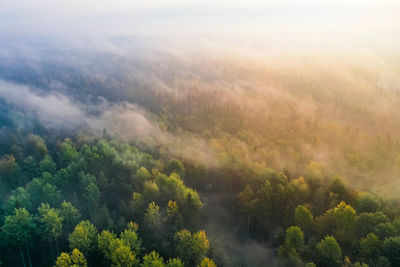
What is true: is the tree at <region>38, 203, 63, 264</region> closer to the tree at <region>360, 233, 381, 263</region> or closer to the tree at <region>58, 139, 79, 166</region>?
the tree at <region>58, 139, 79, 166</region>

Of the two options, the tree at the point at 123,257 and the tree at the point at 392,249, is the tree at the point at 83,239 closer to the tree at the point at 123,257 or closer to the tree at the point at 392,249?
the tree at the point at 123,257

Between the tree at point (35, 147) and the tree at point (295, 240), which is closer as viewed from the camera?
the tree at point (295, 240)

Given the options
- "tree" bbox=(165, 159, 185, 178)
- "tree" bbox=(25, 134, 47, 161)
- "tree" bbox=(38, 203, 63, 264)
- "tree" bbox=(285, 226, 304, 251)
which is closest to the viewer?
"tree" bbox=(285, 226, 304, 251)

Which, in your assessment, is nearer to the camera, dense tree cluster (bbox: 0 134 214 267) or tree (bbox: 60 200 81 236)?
dense tree cluster (bbox: 0 134 214 267)

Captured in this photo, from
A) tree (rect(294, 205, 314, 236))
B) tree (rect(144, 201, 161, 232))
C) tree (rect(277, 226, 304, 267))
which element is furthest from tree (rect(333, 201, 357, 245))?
tree (rect(144, 201, 161, 232))

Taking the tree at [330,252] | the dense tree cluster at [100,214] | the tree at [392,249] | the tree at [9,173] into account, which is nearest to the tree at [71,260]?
the dense tree cluster at [100,214]

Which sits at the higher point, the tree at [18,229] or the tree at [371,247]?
the tree at [371,247]

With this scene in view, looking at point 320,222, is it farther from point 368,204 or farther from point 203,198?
point 203,198

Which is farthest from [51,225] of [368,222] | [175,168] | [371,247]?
[368,222]
